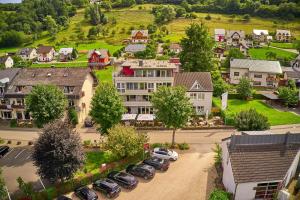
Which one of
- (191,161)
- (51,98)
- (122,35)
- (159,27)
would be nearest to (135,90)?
(51,98)

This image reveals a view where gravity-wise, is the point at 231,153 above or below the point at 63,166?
above

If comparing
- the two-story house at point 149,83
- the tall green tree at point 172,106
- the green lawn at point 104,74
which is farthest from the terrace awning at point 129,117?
the green lawn at point 104,74

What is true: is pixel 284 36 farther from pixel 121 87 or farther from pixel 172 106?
pixel 172 106

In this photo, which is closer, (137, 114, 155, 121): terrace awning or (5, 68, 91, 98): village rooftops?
(137, 114, 155, 121): terrace awning

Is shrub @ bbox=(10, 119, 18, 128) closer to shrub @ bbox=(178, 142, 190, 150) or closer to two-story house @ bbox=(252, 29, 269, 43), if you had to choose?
shrub @ bbox=(178, 142, 190, 150)

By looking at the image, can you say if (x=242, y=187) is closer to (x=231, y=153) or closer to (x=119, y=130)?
(x=231, y=153)

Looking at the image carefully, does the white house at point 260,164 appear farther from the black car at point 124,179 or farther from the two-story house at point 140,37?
the two-story house at point 140,37

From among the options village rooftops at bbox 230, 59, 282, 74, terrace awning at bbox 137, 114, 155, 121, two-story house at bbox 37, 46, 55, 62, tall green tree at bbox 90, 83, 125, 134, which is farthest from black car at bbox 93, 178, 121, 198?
two-story house at bbox 37, 46, 55, 62
